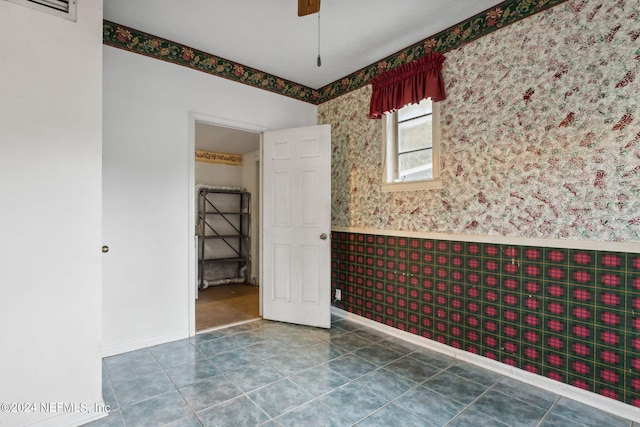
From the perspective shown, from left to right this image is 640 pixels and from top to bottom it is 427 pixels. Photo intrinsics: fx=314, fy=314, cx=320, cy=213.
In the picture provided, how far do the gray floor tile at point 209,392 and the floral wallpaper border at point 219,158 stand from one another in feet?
14.0

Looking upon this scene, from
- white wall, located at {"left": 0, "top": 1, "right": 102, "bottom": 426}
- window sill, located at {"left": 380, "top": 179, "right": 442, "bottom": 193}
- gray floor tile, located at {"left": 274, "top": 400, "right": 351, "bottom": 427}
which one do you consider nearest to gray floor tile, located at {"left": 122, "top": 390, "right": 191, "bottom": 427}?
white wall, located at {"left": 0, "top": 1, "right": 102, "bottom": 426}

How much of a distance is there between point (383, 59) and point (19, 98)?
2.92 metres

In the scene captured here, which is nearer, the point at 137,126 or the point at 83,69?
the point at 83,69

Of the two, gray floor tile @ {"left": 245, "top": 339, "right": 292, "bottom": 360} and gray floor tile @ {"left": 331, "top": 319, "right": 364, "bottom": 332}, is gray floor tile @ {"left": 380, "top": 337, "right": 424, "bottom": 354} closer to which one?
gray floor tile @ {"left": 331, "top": 319, "right": 364, "bottom": 332}

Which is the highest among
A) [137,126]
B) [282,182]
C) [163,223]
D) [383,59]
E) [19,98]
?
[383,59]

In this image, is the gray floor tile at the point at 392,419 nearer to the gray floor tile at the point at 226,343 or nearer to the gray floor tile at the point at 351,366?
the gray floor tile at the point at 351,366

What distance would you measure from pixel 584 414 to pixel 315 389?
5.36ft

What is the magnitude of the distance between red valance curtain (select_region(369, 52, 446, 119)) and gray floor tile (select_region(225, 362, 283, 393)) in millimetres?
2568

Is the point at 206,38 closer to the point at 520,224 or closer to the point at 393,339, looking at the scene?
the point at 520,224

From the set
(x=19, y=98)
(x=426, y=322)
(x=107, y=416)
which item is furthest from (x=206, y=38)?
(x=426, y=322)

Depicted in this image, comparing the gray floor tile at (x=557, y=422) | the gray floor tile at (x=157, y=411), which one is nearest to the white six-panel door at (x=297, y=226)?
the gray floor tile at (x=157, y=411)

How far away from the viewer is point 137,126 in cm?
279

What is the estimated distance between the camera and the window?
280cm

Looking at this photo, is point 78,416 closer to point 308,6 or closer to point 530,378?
point 308,6
